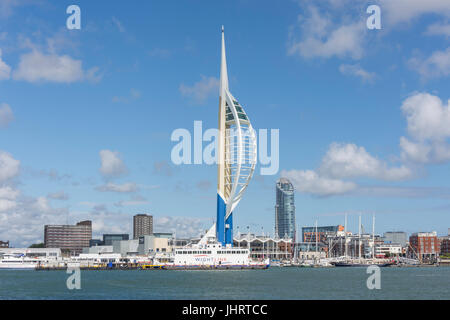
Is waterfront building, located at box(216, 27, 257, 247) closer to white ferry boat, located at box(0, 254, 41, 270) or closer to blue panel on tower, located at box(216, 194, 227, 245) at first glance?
blue panel on tower, located at box(216, 194, 227, 245)

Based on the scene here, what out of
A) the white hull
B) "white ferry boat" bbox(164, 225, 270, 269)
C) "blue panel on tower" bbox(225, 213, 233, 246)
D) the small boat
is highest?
"blue panel on tower" bbox(225, 213, 233, 246)

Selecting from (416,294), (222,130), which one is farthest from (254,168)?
(416,294)

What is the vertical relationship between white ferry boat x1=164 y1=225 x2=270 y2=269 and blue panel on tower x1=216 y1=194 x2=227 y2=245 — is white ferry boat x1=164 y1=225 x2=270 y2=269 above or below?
below

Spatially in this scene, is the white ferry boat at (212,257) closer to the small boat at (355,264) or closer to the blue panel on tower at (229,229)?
the blue panel on tower at (229,229)

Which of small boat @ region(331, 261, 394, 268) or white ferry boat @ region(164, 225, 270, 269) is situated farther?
small boat @ region(331, 261, 394, 268)

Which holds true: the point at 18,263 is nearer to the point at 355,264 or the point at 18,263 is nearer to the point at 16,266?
Result: the point at 16,266

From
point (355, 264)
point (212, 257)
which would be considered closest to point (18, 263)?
point (212, 257)

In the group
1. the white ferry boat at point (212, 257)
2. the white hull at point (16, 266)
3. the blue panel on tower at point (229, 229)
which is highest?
the blue panel on tower at point (229, 229)

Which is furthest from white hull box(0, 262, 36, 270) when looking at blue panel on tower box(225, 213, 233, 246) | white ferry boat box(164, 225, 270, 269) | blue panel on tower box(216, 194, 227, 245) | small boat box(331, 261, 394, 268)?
small boat box(331, 261, 394, 268)

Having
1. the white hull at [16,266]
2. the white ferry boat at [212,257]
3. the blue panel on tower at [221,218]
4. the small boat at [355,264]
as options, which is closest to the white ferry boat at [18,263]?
the white hull at [16,266]

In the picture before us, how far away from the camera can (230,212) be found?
119 m
